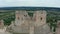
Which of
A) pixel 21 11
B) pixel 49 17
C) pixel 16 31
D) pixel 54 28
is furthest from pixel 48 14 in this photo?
pixel 16 31

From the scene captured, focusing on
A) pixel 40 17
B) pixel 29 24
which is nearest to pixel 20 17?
pixel 29 24

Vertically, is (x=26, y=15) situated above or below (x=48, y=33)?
above

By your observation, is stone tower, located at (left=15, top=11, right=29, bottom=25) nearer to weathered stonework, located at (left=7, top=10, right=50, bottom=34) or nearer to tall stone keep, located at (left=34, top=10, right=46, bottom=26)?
weathered stonework, located at (left=7, top=10, right=50, bottom=34)

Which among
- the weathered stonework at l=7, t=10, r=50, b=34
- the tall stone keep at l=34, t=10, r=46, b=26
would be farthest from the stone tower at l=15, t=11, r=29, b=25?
the tall stone keep at l=34, t=10, r=46, b=26

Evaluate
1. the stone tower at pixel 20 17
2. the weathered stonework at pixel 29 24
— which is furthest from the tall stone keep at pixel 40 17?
the stone tower at pixel 20 17

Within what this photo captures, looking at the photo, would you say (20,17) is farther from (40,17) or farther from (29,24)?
(40,17)

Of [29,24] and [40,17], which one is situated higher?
[40,17]

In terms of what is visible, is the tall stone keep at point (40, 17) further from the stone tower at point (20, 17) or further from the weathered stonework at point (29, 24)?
the stone tower at point (20, 17)
